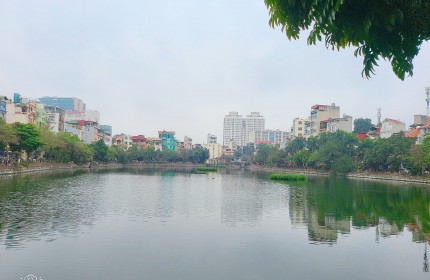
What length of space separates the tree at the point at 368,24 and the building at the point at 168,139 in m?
170

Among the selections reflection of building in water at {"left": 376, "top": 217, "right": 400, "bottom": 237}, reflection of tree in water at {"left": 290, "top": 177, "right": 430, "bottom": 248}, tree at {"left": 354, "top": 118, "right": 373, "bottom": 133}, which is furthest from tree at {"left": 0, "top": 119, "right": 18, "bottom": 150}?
tree at {"left": 354, "top": 118, "right": 373, "bottom": 133}

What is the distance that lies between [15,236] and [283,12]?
16.9 metres

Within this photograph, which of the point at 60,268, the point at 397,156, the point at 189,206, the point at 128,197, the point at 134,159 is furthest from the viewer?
the point at 134,159

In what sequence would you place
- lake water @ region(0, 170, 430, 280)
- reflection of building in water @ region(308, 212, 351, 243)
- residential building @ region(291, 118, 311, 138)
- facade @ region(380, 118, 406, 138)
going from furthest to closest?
residential building @ region(291, 118, 311, 138), facade @ region(380, 118, 406, 138), reflection of building in water @ region(308, 212, 351, 243), lake water @ region(0, 170, 430, 280)

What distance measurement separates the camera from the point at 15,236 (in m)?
18.2

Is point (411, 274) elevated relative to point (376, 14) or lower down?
lower down

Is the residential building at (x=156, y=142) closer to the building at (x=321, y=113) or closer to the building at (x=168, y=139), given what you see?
the building at (x=168, y=139)

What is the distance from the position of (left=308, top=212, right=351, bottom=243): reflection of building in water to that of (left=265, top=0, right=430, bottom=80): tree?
15.7 meters

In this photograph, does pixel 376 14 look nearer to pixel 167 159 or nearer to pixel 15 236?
pixel 15 236

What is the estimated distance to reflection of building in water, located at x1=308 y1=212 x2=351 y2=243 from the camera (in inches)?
805

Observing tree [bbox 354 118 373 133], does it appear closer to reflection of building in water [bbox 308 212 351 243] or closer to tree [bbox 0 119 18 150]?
tree [bbox 0 119 18 150]

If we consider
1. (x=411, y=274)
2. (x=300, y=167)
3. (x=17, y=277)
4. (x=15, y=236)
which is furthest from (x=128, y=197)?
(x=300, y=167)

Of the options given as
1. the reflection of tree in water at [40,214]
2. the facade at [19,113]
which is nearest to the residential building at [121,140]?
the facade at [19,113]

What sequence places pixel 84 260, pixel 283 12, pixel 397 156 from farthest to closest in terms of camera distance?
pixel 397 156 < pixel 84 260 < pixel 283 12
